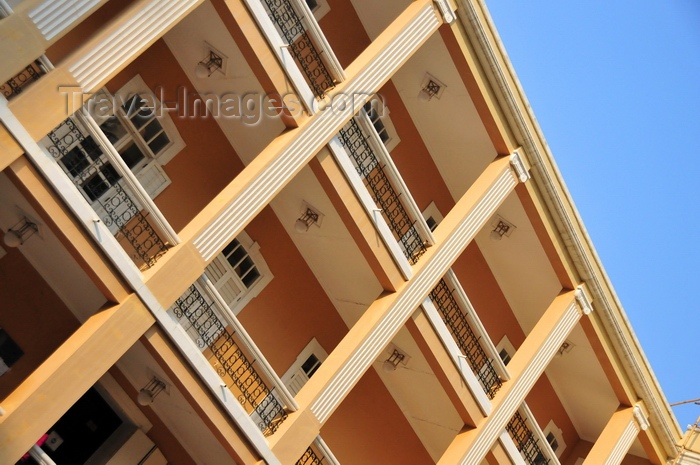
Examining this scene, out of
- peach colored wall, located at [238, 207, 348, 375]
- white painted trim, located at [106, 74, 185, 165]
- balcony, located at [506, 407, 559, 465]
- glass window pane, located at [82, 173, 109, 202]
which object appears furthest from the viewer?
balcony, located at [506, 407, 559, 465]

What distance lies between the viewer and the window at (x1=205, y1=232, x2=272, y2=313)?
18859mm

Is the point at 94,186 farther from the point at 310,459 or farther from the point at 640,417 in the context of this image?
the point at 640,417

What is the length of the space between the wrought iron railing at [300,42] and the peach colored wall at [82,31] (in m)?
3.41

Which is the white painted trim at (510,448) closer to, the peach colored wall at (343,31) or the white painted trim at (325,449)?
the white painted trim at (325,449)

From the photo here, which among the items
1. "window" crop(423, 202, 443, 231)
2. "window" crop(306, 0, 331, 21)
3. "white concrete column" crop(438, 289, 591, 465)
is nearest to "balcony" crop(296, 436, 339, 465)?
"white concrete column" crop(438, 289, 591, 465)

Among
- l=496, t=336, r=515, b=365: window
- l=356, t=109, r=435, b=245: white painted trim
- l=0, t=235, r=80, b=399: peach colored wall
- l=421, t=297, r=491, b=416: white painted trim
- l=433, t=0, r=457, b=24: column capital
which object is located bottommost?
l=0, t=235, r=80, b=399: peach colored wall

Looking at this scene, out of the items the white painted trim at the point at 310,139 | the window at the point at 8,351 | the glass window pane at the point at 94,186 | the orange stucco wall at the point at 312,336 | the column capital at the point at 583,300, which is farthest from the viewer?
the column capital at the point at 583,300

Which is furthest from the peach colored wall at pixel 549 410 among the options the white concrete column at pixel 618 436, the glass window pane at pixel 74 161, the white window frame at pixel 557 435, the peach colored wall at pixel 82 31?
the peach colored wall at pixel 82 31

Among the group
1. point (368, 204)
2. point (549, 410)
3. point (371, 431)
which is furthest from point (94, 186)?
point (549, 410)

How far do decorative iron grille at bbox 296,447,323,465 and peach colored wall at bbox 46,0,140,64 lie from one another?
1035 cm

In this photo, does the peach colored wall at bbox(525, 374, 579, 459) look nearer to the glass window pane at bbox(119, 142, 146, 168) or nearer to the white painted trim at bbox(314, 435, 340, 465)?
the white painted trim at bbox(314, 435, 340, 465)

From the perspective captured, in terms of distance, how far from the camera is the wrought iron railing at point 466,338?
21.2 metres

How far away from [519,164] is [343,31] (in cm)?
631

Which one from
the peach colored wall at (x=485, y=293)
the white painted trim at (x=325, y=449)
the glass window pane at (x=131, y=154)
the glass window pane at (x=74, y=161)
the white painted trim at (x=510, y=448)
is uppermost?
the peach colored wall at (x=485, y=293)
